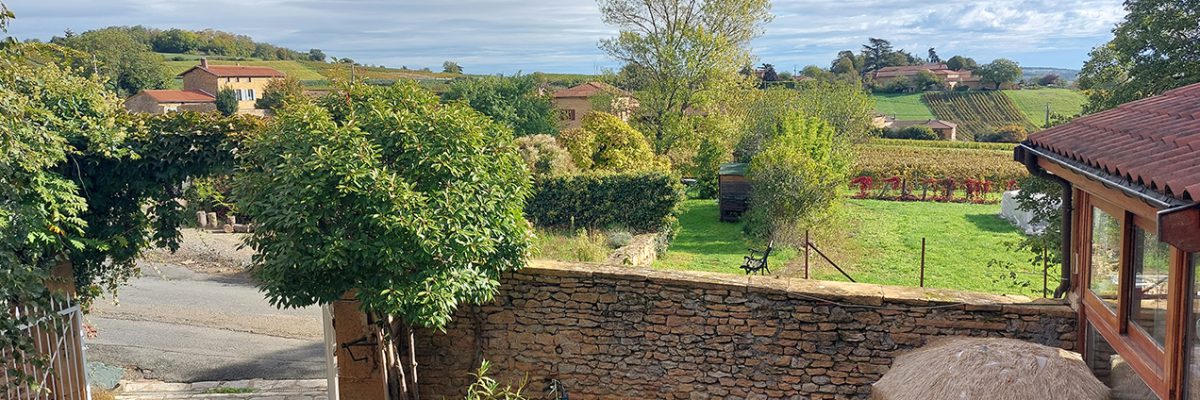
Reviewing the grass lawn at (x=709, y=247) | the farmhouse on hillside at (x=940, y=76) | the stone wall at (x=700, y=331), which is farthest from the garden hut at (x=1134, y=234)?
the farmhouse on hillside at (x=940, y=76)

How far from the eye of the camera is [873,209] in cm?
2245

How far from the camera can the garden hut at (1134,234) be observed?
4.17 m

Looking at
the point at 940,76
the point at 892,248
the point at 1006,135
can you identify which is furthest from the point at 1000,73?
the point at 892,248

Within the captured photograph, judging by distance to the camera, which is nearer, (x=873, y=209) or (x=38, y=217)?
(x=38, y=217)

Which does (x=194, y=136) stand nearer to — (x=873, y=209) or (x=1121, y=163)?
(x=1121, y=163)

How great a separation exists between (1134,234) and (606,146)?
17.8 m

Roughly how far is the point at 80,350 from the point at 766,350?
280 inches

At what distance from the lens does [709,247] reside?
16031 mm

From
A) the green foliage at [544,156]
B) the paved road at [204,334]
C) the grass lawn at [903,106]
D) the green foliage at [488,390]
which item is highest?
the grass lawn at [903,106]

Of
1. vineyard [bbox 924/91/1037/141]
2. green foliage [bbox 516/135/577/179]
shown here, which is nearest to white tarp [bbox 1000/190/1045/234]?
green foliage [bbox 516/135/577/179]

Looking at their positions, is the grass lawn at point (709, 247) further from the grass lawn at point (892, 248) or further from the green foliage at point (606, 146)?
the green foliage at point (606, 146)

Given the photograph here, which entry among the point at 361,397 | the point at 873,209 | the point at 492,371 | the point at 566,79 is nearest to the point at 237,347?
the point at 361,397

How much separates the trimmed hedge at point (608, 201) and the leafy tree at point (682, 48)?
33.7 ft

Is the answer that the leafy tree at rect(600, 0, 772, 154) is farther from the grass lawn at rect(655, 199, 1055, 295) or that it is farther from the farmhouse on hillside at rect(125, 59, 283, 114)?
the farmhouse on hillside at rect(125, 59, 283, 114)
